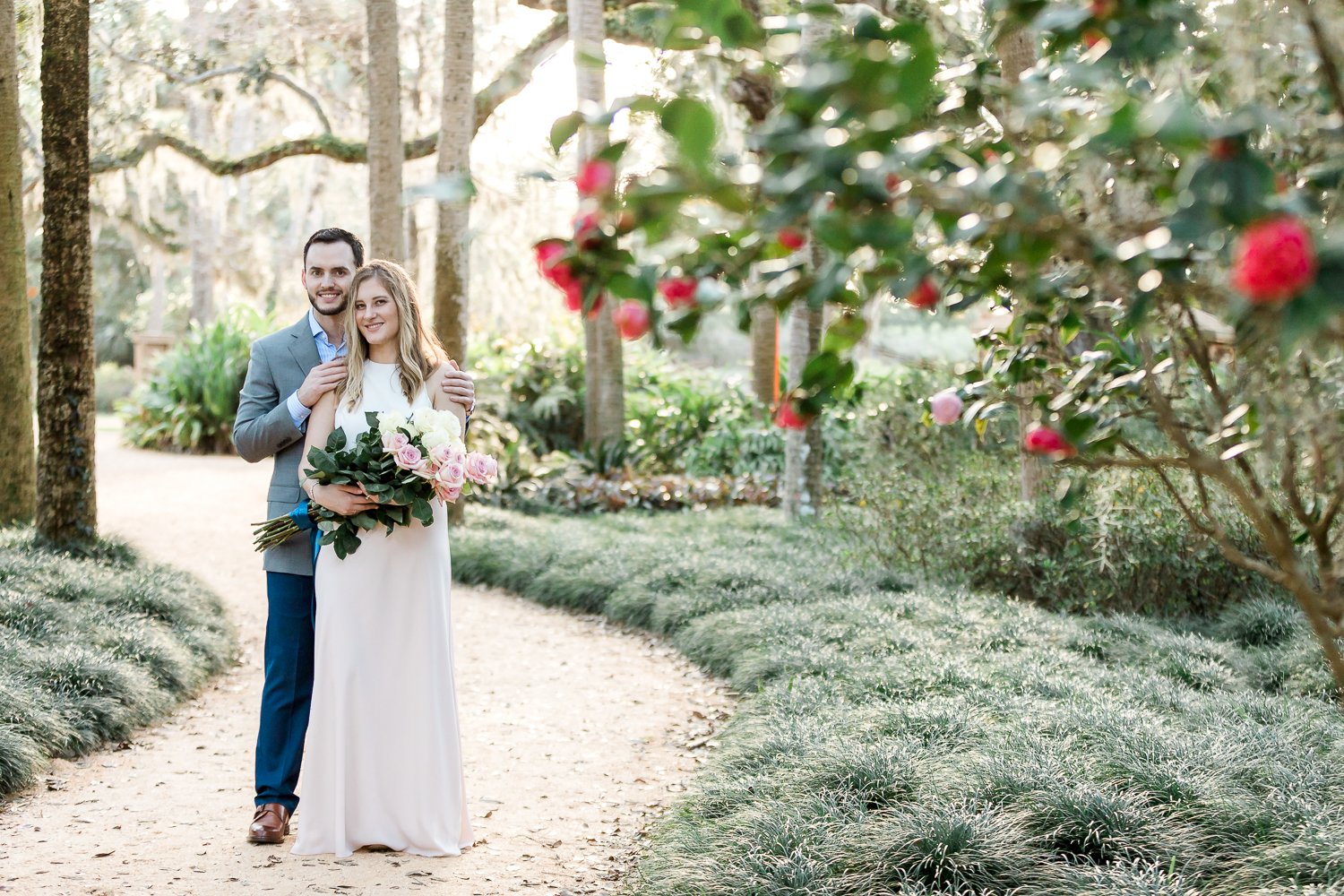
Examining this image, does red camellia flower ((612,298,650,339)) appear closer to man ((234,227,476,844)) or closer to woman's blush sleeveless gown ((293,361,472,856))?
woman's blush sleeveless gown ((293,361,472,856))

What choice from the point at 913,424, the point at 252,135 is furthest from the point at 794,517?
the point at 252,135

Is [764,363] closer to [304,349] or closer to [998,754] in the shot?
[304,349]

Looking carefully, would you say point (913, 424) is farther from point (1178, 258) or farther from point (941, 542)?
point (1178, 258)

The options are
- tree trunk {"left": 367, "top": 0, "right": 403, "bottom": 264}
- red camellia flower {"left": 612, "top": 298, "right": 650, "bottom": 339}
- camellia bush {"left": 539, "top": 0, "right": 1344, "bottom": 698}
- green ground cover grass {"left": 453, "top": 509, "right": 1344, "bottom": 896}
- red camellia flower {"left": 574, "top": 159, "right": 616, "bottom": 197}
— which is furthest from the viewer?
tree trunk {"left": 367, "top": 0, "right": 403, "bottom": 264}

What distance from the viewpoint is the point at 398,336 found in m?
4.04

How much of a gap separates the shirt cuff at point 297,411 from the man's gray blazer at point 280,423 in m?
0.02

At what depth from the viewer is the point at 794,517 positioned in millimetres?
10445

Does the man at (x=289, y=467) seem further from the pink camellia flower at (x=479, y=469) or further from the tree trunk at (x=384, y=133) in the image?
the tree trunk at (x=384, y=133)

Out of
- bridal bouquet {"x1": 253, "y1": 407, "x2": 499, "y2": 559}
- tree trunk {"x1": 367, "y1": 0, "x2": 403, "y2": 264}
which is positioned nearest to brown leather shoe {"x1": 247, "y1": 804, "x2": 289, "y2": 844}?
bridal bouquet {"x1": 253, "y1": 407, "x2": 499, "y2": 559}

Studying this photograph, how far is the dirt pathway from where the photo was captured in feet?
12.4

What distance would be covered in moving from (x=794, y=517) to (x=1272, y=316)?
365 inches

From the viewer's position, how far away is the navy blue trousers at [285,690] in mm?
4039

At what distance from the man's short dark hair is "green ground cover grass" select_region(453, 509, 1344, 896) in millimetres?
2124

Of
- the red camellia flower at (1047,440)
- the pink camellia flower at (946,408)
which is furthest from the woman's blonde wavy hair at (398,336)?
the red camellia flower at (1047,440)
